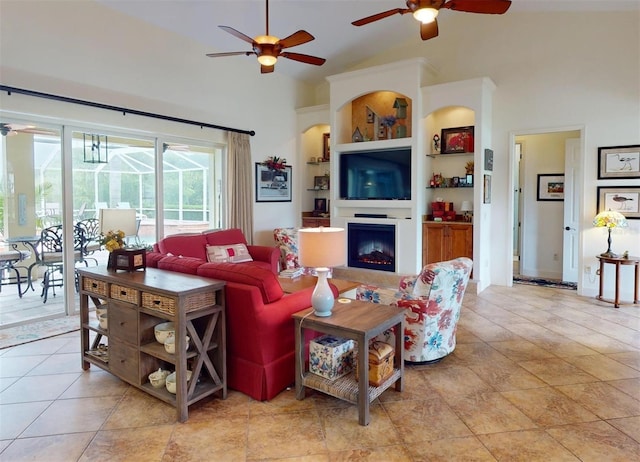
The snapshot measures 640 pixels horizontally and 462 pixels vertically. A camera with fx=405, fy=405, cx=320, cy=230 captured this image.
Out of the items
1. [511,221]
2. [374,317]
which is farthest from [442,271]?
[511,221]

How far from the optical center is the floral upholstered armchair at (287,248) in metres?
6.55

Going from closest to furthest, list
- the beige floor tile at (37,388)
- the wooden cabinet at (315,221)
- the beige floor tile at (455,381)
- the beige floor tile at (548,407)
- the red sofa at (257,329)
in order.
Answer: the beige floor tile at (548,407) < the red sofa at (257,329) < the beige floor tile at (37,388) < the beige floor tile at (455,381) < the wooden cabinet at (315,221)

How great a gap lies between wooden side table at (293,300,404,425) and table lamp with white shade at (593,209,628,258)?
394 centimetres

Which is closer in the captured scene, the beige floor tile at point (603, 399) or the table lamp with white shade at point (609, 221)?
the beige floor tile at point (603, 399)

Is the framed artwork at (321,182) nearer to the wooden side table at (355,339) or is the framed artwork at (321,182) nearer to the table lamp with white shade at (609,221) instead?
the table lamp with white shade at (609,221)

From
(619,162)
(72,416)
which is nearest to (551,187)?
(619,162)

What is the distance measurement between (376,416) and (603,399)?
1.66 m

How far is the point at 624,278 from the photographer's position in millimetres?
5531

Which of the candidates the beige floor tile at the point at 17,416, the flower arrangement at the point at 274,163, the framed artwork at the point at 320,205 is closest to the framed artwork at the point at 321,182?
the framed artwork at the point at 320,205

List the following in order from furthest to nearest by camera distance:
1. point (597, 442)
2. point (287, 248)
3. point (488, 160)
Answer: point (287, 248) < point (488, 160) < point (597, 442)

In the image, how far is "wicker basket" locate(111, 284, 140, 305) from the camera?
2.83 meters

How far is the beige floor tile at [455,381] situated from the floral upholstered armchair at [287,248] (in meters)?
3.53

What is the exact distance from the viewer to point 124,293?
291 cm

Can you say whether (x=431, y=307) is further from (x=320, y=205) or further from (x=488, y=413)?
(x=320, y=205)
